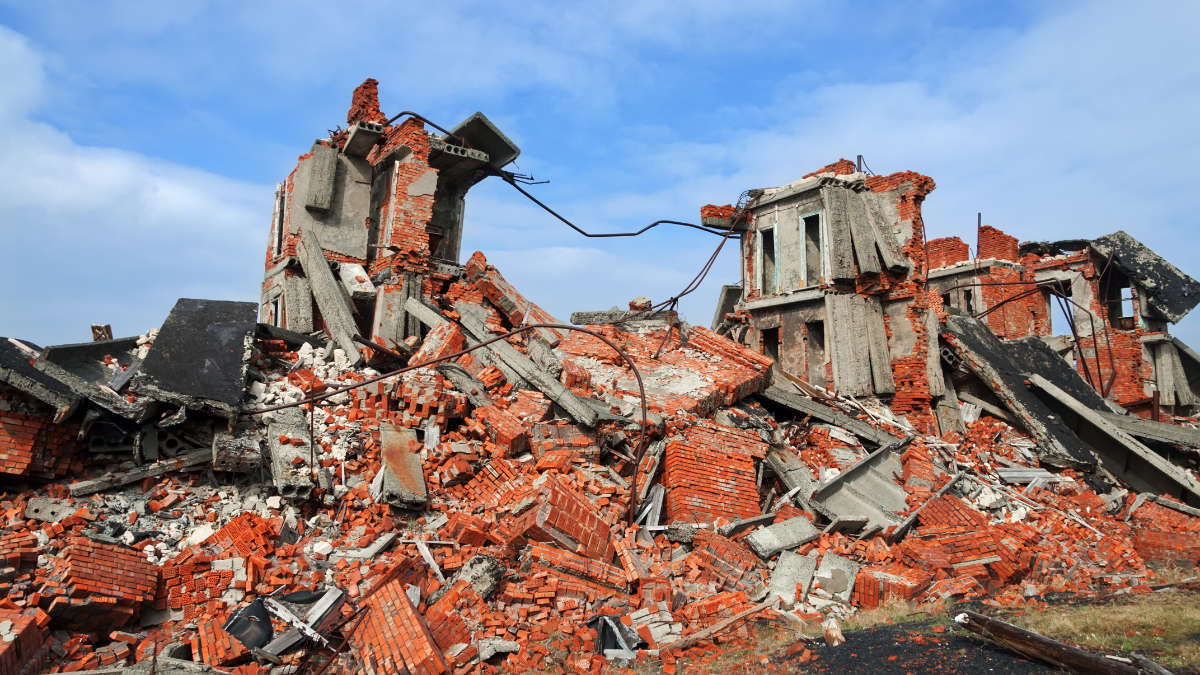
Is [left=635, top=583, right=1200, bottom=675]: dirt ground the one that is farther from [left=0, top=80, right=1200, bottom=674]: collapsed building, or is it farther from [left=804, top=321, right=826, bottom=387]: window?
[left=804, top=321, right=826, bottom=387]: window

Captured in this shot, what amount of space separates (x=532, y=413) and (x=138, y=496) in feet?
14.2

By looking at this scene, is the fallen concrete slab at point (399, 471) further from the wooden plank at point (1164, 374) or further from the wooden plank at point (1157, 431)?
the wooden plank at point (1164, 374)

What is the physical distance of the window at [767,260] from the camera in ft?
53.4

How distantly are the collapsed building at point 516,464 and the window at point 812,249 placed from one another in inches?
4.3

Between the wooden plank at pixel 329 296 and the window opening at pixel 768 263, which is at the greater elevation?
the window opening at pixel 768 263

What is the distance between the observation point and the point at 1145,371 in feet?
65.1

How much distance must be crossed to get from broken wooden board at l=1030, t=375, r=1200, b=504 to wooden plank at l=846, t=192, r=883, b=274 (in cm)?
408

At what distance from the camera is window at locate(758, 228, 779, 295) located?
53.4 feet

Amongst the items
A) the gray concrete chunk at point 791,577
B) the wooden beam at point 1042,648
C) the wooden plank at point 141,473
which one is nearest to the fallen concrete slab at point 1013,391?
the gray concrete chunk at point 791,577

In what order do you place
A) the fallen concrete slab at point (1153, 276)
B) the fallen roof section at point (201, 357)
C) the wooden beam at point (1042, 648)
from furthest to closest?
the fallen concrete slab at point (1153, 276) < the fallen roof section at point (201, 357) < the wooden beam at point (1042, 648)

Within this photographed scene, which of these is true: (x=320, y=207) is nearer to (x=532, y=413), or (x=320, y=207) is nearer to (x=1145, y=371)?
(x=532, y=413)

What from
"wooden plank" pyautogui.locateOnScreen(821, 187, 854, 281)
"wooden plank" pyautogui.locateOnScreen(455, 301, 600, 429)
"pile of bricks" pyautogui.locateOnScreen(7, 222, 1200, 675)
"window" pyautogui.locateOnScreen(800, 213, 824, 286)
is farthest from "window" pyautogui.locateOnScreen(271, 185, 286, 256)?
"wooden plank" pyautogui.locateOnScreen(821, 187, 854, 281)

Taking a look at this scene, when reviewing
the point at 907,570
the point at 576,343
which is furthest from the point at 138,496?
the point at 907,570

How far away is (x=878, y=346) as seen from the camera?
46.2 feet
